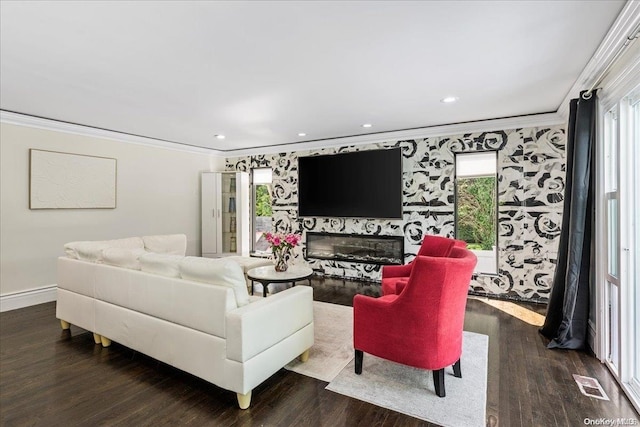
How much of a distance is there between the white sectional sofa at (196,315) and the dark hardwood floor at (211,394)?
172 mm

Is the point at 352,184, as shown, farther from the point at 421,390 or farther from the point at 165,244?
the point at 421,390

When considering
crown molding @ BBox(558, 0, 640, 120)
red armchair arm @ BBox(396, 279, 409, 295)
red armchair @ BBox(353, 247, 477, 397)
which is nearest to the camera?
crown molding @ BBox(558, 0, 640, 120)

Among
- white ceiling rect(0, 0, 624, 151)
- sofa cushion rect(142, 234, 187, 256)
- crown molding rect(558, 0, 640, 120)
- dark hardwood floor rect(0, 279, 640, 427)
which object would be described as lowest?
dark hardwood floor rect(0, 279, 640, 427)

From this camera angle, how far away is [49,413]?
2.15 m

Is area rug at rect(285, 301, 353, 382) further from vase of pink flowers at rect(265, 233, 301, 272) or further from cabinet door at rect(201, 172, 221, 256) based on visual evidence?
cabinet door at rect(201, 172, 221, 256)

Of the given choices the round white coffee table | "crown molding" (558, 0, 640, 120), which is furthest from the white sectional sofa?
"crown molding" (558, 0, 640, 120)

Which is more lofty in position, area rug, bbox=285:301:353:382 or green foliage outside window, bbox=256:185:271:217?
green foliage outside window, bbox=256:185:271:217

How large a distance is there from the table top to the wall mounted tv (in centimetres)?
184

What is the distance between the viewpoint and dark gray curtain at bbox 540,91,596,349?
2.99m

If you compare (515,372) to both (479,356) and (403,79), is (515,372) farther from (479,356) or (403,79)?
(403,79)

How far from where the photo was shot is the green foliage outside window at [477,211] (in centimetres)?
493

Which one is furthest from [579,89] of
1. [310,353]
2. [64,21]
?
[64,21]

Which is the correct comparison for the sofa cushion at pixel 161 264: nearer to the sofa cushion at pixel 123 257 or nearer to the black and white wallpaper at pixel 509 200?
the sofa cushion at pixel 123 257

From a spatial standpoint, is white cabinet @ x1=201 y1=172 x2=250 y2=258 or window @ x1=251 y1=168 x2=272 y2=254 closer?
white cabinet @ x1=201 y1=172 x2=250 y2=258
